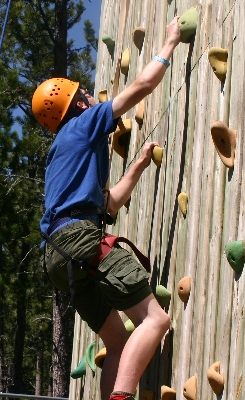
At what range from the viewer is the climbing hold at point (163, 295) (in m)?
Result: 2.84

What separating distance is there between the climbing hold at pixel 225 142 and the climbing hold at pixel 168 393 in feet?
2.90

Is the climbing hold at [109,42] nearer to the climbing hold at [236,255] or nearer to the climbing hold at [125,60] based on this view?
the climbing hold at [125,60]

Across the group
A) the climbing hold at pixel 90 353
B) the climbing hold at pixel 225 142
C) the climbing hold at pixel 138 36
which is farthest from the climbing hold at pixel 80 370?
the climbing hold at pixel 225 142

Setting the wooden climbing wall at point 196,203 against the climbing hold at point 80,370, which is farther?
the climbing hold at point 80,370

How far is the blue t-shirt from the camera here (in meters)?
2.87

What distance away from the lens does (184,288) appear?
2.59 meters

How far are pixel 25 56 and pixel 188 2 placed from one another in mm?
12918

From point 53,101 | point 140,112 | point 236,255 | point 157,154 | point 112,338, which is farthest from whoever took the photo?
point 140,112

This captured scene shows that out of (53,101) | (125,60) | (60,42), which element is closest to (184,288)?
(53,101)

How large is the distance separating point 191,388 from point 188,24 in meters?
1.52

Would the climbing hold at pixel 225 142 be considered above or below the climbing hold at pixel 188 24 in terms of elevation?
below

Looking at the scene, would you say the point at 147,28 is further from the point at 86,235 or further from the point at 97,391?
the point at 97,391

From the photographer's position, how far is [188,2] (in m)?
3.16

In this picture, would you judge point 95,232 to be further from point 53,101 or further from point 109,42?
point 109,42
